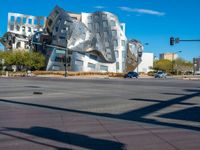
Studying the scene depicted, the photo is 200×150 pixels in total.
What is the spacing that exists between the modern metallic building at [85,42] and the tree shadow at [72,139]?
9054cm

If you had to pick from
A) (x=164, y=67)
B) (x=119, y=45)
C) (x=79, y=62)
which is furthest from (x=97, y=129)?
(x=164, y=67)

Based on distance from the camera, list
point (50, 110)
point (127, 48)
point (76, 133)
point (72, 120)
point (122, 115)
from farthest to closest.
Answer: point (127, 48) → point (50, 110) → point (122, 115) → point (72, 120) → point (76, 133)

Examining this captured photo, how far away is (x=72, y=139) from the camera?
8.66 m

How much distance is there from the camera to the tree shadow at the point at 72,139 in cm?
798

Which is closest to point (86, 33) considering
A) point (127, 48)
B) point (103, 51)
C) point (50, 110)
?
point (103, 51)

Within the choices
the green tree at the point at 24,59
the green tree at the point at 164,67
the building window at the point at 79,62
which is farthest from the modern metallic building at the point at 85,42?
the green tree at the point at 164,67

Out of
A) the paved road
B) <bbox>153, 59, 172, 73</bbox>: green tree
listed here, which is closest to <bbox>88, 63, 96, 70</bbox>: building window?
<bbox>153, 59, 172, 73</bbox>: green tree

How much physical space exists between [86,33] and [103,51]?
7.28 meters

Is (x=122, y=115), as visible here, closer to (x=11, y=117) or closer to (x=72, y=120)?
(x=72, y=120)

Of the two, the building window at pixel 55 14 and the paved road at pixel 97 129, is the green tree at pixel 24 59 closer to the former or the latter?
the building window at pixel 55 14

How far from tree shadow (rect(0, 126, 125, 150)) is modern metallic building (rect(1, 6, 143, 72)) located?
90.5 meters

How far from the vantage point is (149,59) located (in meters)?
155

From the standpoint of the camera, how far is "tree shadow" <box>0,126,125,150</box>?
7.98 metres

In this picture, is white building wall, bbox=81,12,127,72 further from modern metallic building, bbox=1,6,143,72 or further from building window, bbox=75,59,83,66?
building window, bbox=75,59,83,66
